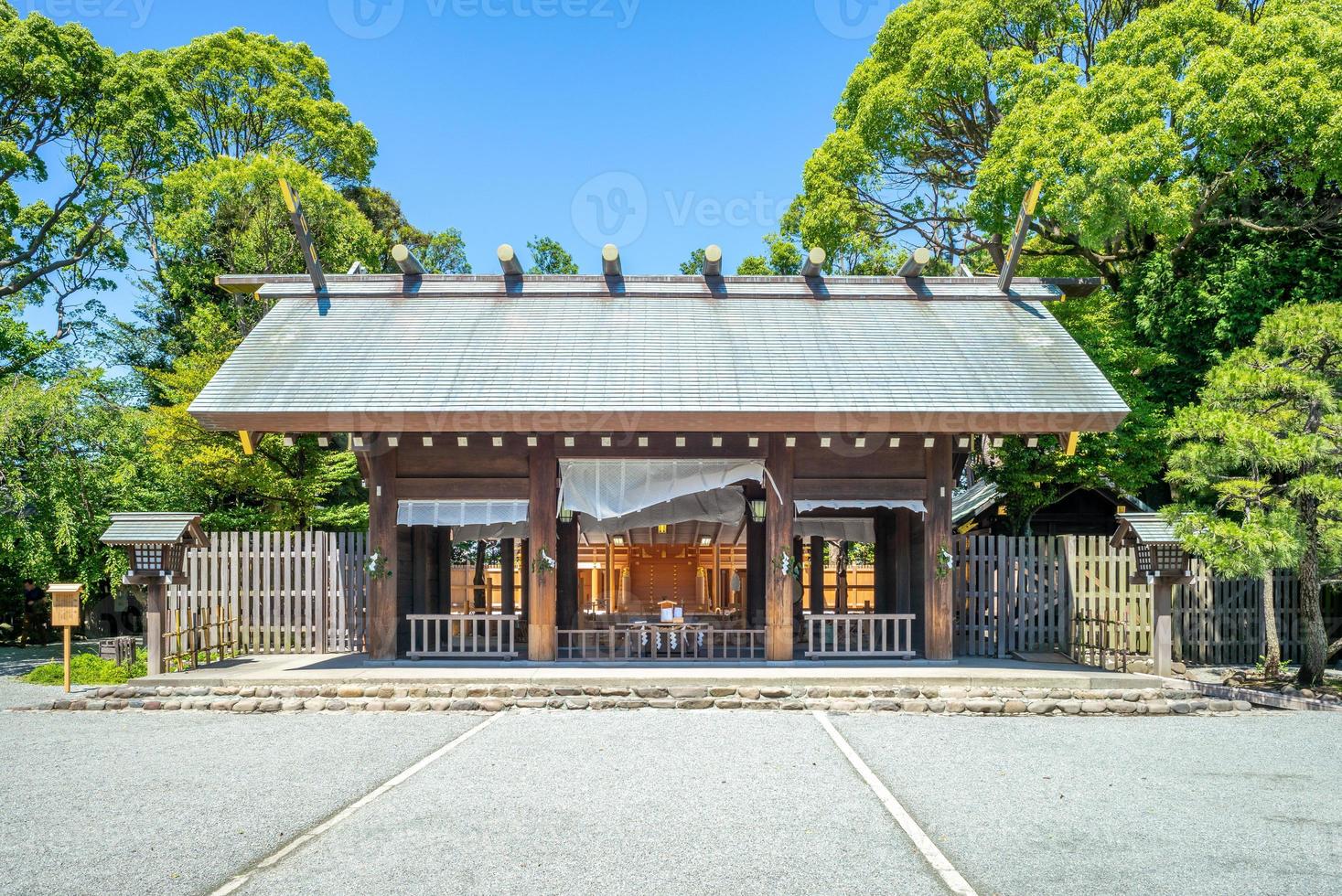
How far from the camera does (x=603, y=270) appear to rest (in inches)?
514

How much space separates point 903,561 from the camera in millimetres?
13289

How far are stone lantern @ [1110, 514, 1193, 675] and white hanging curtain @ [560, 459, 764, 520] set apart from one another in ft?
14.9

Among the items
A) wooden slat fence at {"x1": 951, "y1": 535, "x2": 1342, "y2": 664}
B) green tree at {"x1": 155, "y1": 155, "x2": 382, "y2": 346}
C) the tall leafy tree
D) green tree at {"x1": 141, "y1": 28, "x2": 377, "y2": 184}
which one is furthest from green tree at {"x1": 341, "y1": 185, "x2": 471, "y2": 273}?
wooden slat fence at {"x1": 951, "y1": 535, "x2": 1342, "y2": 664}

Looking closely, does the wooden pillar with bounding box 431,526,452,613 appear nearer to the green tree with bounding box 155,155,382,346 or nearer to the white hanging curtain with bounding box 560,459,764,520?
the white hanging curtain with bounding box 560,459,764,520

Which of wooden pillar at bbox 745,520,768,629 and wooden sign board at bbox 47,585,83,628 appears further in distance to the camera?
wooden pillar at bbox 745,520,768,629

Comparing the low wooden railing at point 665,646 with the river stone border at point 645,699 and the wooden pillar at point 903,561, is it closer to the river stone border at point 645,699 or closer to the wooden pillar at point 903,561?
the river stone border at point 645,699

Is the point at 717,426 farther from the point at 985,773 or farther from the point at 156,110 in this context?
the point at 156,110

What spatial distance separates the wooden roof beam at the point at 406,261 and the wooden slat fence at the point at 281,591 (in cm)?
392

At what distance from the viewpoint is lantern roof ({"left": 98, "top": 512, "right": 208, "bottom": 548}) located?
10508 millimetres

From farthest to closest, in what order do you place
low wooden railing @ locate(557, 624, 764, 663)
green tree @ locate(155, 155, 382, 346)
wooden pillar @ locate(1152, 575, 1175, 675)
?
1. green tree @ locate(155, 155, 382, 346)
2. low wooden railing @ locate(557, 624, 764, 663)
3. wooden pillar @ locate(1152, 575, 1175, 675)

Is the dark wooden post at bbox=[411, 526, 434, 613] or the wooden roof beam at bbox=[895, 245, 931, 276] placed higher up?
the wooden roof beam at bbox=[895, 245, 931, 276]

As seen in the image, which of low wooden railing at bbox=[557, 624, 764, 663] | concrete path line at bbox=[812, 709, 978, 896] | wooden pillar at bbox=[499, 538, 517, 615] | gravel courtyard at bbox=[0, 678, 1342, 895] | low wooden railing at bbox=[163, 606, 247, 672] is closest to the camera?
concrete path line at bbox=[812, 709, 978, 896]

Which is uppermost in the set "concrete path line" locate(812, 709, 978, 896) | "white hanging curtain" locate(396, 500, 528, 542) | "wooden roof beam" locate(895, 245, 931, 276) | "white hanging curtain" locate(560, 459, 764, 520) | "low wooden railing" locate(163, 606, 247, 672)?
"wooden roof beam" locate(895, 245, 931, 276)

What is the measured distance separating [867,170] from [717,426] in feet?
39.7
